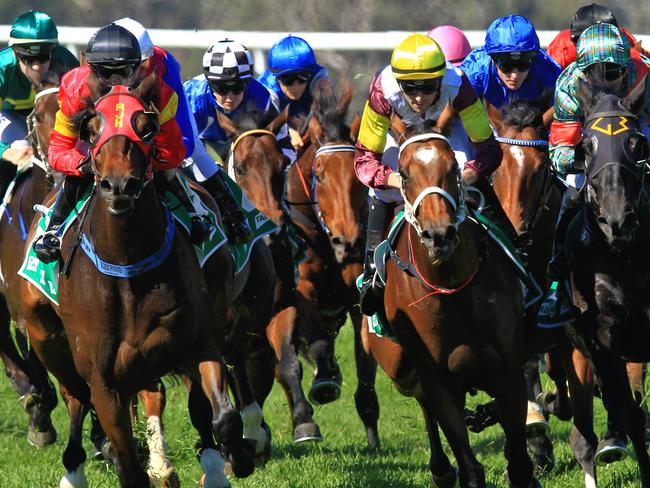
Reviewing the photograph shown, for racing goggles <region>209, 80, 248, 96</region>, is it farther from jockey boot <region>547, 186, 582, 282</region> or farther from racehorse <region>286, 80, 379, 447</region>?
jockey boot <region>547, 186, 582, 282</region>

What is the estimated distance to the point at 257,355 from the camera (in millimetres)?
Answer: 9773

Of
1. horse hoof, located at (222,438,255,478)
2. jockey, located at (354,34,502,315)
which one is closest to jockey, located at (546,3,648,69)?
jockey, located at (354,34,502,315)

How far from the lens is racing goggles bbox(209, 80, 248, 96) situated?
10.3 meters

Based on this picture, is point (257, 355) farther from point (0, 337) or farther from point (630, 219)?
point (630, 219)

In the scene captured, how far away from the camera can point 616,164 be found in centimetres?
705

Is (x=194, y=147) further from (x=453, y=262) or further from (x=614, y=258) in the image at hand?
(x=614, y=258)

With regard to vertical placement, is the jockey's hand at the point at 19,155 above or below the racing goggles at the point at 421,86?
below

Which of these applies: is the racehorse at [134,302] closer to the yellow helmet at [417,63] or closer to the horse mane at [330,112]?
the yellow helmet at [417,63]

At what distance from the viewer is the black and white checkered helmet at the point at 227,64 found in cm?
1027

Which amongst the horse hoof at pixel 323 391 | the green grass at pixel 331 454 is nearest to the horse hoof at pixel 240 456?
the green grass at pixel 331 454

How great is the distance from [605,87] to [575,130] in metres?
0.42

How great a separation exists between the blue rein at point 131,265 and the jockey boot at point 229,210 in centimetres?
158

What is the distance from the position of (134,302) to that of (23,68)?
3173mm

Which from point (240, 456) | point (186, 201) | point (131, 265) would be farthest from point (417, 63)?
point (240, 456)
